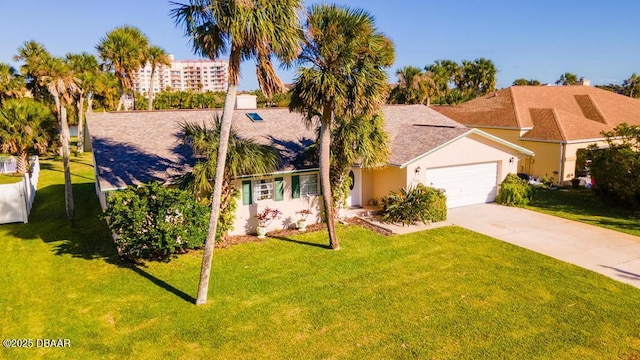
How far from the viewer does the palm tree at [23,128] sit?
2134cm

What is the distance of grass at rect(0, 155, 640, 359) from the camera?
8797 millimetres

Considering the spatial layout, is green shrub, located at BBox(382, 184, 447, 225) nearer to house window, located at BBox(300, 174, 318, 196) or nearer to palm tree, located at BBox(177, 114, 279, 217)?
house window, located at BBox(300, 174, 318, 196)

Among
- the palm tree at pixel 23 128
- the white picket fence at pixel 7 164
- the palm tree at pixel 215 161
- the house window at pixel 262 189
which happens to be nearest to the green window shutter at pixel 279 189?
the house window at pixel 262 189

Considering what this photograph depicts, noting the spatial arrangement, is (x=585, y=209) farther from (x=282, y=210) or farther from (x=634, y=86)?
(x=634, y=86)

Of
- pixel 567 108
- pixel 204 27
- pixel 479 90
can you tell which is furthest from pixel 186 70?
pixel 204 27

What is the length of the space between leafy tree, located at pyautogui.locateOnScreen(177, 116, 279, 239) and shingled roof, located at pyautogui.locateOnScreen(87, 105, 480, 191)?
118cm

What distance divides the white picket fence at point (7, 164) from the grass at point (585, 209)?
35.0m

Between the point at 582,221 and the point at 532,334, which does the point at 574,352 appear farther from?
the point at 582,221

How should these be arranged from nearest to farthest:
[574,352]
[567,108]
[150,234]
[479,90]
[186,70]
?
[574,352] < [150,234] < [567,108] < [479,90] < [186,70]

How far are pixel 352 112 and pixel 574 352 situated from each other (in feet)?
27.6

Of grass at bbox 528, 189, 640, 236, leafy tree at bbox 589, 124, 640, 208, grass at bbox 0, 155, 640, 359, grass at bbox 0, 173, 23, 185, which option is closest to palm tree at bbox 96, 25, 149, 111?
grass at bbox 0, 173, 23, 185

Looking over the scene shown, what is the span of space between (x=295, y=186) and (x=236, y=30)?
8751 mm

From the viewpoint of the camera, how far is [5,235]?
16.4 meters

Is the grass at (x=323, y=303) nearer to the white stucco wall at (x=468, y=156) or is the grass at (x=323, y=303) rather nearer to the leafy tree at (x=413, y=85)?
the white stucco wall at (x=468, y=156)
